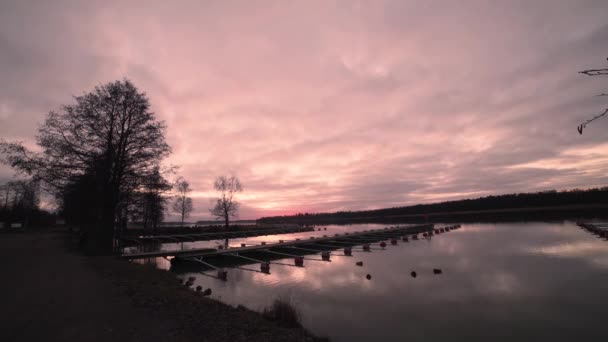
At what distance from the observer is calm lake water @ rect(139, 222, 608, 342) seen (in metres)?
9.34

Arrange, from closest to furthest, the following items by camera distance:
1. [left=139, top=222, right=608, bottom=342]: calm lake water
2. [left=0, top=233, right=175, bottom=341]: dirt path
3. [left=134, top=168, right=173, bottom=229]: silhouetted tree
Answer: [left=0, top=233, right=175, bottom=341]: dirt path, [left=139, top=222, right=608, bottom=342]: calm lake water, [left=134, top=168, right=173, bottom=229]: silhouetted tree

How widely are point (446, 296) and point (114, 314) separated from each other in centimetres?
1334

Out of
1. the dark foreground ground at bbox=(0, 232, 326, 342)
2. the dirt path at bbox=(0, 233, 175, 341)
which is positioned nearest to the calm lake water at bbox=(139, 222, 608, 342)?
the dark foreground ground at bbox=(0, 232, 326, 342)

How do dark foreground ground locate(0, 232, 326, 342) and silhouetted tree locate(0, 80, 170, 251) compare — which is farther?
silhouetted tree locate(0, 80, 170, 251)

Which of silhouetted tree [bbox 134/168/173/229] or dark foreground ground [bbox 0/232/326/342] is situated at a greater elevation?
silhouetted tree [bbox 134/168/173/229]

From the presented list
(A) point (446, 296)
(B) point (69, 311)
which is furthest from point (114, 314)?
(A) point (446, 296)

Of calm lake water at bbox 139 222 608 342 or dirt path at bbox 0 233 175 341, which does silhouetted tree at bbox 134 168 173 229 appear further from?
dirt path at bbox 0 233 175 341

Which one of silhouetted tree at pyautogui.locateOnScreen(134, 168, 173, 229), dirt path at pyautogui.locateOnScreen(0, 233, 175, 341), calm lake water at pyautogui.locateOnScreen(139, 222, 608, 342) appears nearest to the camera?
dirt path at pyautogui.locateOnScreen(0, 233, 175, 341)

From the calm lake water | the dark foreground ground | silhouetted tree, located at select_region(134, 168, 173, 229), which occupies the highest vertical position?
silhouetted tree, located at select_region(134, 168, 173, 229)

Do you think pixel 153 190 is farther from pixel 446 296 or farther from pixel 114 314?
pixel 446 296

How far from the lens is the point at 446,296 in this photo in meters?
13.1

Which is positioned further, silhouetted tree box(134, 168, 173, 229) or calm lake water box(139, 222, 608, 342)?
silhouetted tree box(134, 168, 173, 229)

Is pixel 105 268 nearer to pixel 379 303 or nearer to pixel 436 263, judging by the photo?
pixel 379 303

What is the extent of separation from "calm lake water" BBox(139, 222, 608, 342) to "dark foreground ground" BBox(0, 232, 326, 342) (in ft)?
10.5
